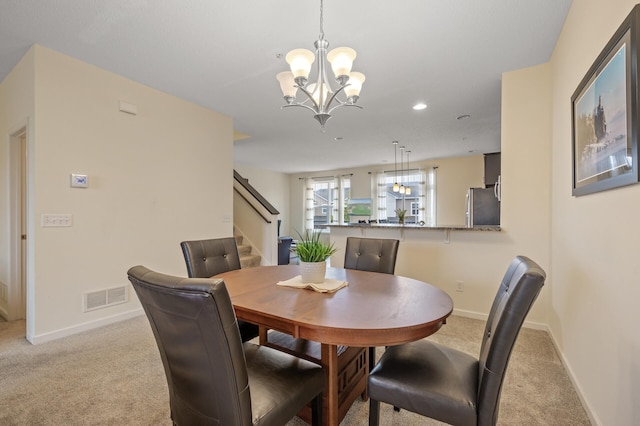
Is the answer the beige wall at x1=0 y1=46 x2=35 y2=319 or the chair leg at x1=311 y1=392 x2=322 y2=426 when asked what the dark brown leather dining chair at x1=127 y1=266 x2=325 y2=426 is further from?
the beige wall at x1=0 y1=46 x2=35 y2=319

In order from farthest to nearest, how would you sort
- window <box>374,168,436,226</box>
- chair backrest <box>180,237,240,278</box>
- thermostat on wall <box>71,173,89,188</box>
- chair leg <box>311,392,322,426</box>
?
window <box>374,168,436,226</box>
thermostat on wall <box>71,173,89,188</box>
chair backrest <box>180,237,240,278</box>
chair leg <box>311,392,322,426</box>

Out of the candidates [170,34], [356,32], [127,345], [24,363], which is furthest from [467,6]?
[24,363]

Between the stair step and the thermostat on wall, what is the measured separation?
97.1 inches

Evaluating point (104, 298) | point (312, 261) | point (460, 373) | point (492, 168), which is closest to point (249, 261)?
point (104, 298)

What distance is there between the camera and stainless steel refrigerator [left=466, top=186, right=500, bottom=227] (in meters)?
4.50

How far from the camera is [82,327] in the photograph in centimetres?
281

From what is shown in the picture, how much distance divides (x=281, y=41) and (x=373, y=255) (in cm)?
199

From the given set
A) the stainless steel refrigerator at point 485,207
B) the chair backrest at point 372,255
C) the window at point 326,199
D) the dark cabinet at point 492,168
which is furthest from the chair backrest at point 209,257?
the window at point 326,199

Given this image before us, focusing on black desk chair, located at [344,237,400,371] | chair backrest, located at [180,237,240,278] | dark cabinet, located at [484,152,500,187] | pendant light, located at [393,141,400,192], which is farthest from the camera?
pendant light, located at [393,141,400,192]

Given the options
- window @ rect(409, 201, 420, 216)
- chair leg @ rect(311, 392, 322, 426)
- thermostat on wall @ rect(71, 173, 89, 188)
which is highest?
thermostat on wall @ rect(71, 173, 89, 188)

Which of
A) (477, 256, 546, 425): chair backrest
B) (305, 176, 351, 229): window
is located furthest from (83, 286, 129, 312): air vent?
(305, 176, 351, 229): window

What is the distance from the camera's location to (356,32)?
232 cm

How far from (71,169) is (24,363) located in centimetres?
167

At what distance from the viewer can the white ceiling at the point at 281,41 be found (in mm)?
2074
